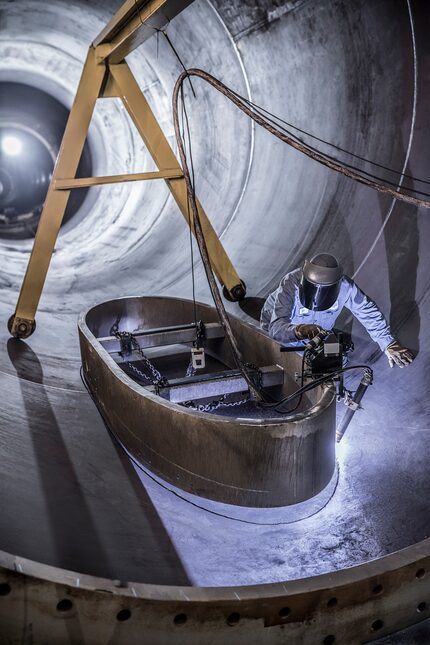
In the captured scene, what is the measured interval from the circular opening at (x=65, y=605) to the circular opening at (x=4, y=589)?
7.0 inches

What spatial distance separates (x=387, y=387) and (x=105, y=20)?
212 inches

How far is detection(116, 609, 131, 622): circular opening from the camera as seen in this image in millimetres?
2172

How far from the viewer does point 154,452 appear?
3439 millimetres

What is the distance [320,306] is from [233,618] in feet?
8.24

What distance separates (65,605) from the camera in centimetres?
213

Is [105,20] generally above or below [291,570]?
above

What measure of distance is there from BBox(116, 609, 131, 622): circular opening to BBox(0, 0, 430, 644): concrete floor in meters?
0.51

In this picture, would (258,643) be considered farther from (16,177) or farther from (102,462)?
(16,177)

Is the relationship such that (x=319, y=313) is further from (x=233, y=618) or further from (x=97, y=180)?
(x=233, y=618)

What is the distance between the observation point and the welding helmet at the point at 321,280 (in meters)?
4.19

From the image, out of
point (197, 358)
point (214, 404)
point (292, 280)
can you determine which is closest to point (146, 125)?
point (292, 280)

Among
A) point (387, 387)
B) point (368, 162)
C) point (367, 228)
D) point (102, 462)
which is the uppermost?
point (368, 162)

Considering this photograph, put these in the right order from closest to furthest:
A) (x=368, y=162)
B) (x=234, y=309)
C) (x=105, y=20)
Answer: (x=368, y=162), (x=234, y=309), (x=105, y=20)

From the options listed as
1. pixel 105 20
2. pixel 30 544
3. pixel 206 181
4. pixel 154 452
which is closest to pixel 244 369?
pixel 154 452
